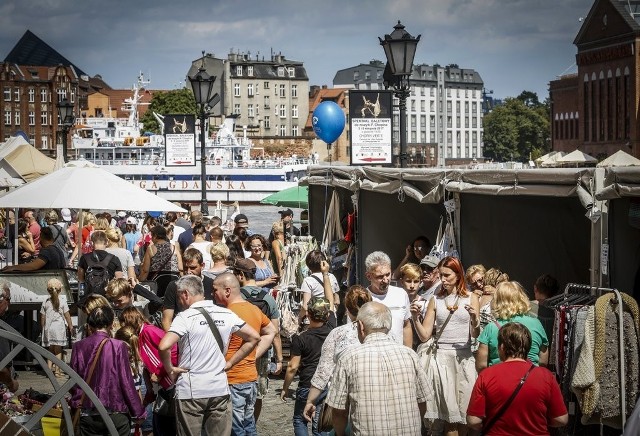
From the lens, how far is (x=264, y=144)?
143 m

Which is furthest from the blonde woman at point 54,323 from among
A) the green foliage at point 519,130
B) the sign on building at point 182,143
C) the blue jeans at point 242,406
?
the green foliage at point 519,130

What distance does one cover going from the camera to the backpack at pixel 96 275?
12.2m

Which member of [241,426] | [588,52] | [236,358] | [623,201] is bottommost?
[241,426]

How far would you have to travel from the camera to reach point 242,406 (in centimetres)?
854

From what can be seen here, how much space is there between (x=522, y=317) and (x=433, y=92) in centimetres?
18076

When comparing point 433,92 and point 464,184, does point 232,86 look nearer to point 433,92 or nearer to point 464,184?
point 433,92

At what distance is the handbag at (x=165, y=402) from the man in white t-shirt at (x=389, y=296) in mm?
1746

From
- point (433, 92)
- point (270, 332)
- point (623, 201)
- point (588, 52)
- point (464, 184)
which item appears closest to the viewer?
point (270, 332)

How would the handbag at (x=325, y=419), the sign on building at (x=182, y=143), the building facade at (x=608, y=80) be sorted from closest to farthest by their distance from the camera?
the handbag at (x=325, y=419) < the sign on building at (x=182, y=143) < the building facade at (x=608, y=80)

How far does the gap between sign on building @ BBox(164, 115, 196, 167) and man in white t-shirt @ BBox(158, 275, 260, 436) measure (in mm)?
19511

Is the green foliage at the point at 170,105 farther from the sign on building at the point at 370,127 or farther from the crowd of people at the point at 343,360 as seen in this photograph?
the crowd of people at the point at 343,360

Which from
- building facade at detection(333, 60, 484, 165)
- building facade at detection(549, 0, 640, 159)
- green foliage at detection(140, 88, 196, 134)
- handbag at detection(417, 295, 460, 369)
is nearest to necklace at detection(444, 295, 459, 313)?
handbag at detection(417, 295, 460, 369)

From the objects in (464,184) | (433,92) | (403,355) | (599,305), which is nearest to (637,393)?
(599,305)

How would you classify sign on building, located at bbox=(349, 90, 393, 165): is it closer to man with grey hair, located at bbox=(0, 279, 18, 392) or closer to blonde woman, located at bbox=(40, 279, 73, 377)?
blonde woman, located at bbox=(40, 279, 73, 377)
